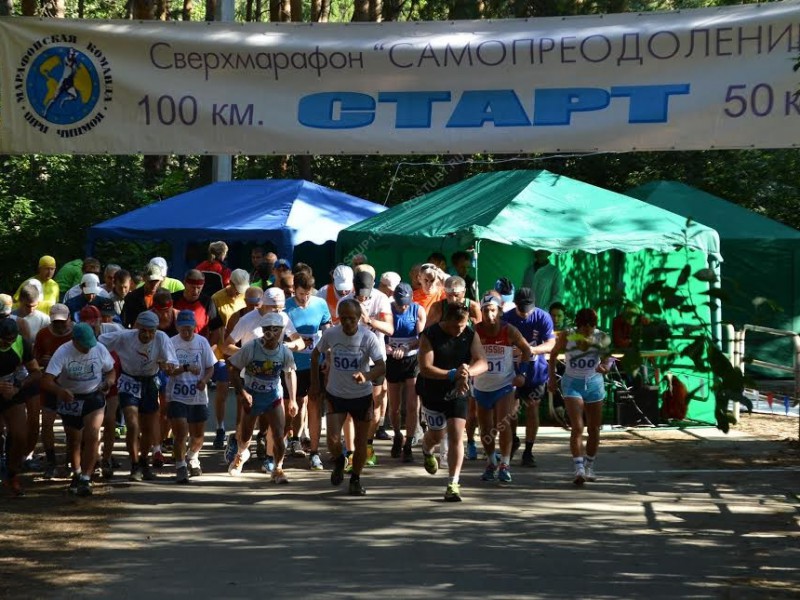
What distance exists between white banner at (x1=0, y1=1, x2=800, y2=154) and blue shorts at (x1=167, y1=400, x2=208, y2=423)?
2.53 m

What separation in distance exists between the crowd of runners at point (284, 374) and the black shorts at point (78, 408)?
0.01 m

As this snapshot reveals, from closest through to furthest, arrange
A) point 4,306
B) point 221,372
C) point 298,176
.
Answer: point 4,306
point 221,372
point 298,176

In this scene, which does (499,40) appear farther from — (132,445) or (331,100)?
(132,445)

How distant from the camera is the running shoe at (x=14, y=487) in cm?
1174

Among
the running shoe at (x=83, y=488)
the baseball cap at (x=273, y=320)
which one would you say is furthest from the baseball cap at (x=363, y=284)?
the running shoe at (x=83, y=488)

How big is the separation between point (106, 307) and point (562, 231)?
234 inches

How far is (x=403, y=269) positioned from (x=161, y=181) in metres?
13.7

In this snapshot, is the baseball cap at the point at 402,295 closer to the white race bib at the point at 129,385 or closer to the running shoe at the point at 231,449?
the running shoe at the point at 231,449

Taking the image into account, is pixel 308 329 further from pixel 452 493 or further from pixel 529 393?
pixel 452 493

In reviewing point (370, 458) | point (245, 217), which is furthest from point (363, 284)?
point (245, 217)

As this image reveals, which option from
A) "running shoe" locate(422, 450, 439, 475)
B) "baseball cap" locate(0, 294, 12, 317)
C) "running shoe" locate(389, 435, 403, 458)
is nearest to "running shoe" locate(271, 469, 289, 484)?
"running shoe" locate(422, 450, 439, 475)

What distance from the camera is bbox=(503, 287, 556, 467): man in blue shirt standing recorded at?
13.2 m

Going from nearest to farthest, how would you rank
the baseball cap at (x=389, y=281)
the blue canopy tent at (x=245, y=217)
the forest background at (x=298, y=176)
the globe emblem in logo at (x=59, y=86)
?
the globe emblem in logo at (x=59, y=86), the baseball cap at (x=389, y=281), the blue canopy tent at (x=245, y=217), the forest background at (x=298, y=176)

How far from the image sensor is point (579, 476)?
1227 centimetres
